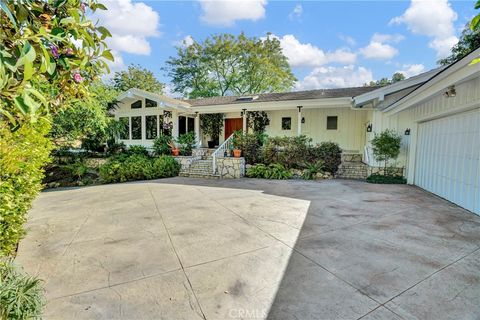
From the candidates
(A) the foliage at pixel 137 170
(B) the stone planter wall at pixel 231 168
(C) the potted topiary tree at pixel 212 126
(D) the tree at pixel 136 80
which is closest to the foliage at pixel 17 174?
(A) the foliage at pixel 137 170

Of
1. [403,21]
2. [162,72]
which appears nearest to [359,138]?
[403,21]

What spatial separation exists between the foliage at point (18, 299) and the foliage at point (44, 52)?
4.36 ft

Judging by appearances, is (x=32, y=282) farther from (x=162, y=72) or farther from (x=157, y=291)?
(x=162, y=72)

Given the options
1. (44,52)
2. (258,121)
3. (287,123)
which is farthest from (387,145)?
(44,52)

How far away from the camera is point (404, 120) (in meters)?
9.39

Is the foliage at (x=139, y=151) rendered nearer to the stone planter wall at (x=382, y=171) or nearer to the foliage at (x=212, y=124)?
the foliage at (x=212, y=124)

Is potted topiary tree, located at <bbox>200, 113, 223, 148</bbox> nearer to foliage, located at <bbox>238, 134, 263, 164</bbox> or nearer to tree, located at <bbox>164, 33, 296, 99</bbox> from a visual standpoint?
foliage, located at <bbox>238, 134, 263, 164</bbox>

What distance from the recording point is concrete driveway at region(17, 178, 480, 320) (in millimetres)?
2236

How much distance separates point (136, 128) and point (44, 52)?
1586cm

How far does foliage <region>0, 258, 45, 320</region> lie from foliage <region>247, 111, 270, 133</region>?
13.6 meters

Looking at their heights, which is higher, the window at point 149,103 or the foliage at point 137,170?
the window at point 149,103

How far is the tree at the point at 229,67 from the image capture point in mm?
25016

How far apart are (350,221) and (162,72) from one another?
2774 centimetres

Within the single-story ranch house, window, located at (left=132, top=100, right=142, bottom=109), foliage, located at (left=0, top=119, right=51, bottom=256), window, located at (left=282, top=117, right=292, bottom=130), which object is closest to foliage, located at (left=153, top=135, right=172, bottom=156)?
the single-story ranch house
